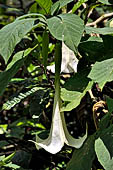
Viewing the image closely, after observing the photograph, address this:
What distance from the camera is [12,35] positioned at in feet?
2.15

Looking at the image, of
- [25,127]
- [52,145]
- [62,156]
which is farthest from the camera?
[25,127]

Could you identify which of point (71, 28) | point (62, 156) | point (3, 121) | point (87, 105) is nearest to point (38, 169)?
point (62, 156)

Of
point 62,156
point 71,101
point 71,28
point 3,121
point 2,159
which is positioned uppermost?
point 71,28

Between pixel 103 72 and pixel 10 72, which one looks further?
pixel 10 72

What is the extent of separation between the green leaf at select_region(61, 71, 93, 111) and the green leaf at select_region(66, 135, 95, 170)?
0.10 metres

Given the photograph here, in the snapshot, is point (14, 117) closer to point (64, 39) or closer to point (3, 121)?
point (3, 121)

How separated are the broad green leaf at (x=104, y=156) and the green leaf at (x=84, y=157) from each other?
55 mm

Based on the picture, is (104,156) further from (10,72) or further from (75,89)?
(10,72)

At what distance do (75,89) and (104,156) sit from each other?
17 cm

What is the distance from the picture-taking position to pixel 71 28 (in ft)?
2.11

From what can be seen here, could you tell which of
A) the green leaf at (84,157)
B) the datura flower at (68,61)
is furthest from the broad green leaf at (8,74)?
the green leaf at (84,157)

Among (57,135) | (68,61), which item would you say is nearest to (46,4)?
(68,61)

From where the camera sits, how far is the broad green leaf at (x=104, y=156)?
667 millimetres

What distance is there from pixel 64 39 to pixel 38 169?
75 centimetres
